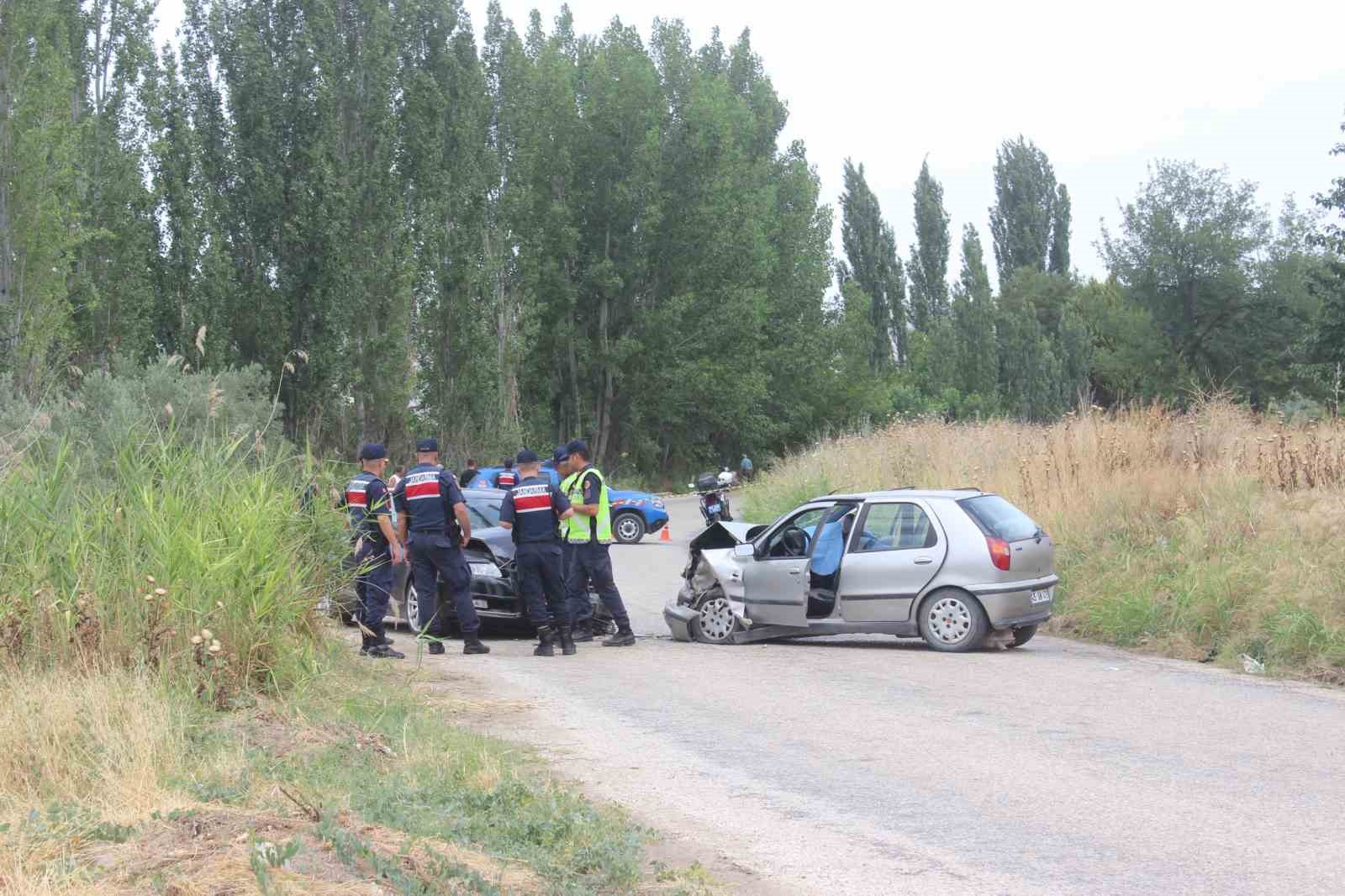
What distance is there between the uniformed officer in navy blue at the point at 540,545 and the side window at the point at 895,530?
281 centimetres

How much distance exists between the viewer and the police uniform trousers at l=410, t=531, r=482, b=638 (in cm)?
1285

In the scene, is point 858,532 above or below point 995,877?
above

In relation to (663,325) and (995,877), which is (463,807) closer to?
(995,877)

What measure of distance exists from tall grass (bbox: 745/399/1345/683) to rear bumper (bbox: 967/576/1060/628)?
1.45 m

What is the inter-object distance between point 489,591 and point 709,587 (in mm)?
2277

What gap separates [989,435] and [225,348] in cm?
1804

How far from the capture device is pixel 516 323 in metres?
45.1

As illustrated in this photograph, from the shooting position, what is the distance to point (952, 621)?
12945 millimetres

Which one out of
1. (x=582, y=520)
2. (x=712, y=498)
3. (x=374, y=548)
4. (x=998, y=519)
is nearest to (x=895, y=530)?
(x=998, y=519)

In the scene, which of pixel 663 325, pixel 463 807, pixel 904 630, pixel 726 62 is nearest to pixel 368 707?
pixel 463 807

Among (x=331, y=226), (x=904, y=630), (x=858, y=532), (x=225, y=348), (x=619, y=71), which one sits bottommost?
(x=904, y=630)

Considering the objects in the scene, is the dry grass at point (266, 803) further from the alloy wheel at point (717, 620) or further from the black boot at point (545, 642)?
the alloy wheel at point (717, 620)

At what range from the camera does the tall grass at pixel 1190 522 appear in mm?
12438

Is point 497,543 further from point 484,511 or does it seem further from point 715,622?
point 715,622
